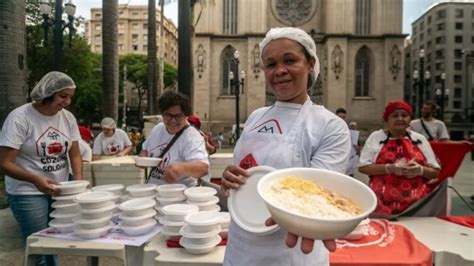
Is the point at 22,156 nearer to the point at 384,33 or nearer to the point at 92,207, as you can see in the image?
the point at 92,207

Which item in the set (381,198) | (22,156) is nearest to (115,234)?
(22,156)

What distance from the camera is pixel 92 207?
2.39m

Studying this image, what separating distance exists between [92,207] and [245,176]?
143cm

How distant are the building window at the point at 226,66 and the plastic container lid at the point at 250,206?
30955 mm

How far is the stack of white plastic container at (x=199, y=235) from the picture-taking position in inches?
87.0

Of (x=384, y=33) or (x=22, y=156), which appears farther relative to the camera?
(x=384, y=33)

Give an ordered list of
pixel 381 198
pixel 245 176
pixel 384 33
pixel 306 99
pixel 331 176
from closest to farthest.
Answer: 1. pixel 331 176
2. pixel 245 176
3. pixel 306 99
4. pixel 381 198
5. pixel 384 33

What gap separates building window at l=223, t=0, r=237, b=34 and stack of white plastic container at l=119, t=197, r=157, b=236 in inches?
1237

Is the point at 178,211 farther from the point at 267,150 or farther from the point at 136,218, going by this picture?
the point at 267,150

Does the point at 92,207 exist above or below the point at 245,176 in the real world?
below

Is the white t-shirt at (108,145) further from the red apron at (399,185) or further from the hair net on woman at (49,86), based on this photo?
the red apron at (399,185)

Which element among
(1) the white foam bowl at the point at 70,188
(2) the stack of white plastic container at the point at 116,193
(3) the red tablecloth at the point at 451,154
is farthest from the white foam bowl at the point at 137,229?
(3) the red tablecloth at the point at 451,154

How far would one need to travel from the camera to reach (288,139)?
60.4 inches

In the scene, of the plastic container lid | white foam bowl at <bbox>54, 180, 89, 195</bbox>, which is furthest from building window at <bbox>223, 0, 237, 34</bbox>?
the plastic container lid
